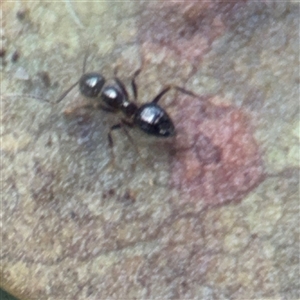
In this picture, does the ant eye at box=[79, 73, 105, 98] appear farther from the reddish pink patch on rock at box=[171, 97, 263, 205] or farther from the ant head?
the reddish pink patch on rock at box=[171, 97, 263, 205]

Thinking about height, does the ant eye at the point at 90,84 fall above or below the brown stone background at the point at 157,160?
above

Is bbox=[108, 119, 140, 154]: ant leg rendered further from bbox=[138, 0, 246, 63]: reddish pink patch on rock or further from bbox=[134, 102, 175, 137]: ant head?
bbox=[138, 0, 246, 63]: reddish pink patch on rock

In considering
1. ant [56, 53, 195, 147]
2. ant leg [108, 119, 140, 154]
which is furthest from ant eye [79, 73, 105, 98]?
ant leg [108, 119, 140, 154]

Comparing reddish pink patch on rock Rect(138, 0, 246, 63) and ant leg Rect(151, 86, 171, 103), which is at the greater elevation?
reddish pink patch on rock Rect(138, 0, 246, 63)

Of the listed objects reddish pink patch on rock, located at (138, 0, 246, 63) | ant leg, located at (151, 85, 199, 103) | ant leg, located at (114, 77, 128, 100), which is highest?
reddish pink patch on rock, located at (138, 0, 246, 63)

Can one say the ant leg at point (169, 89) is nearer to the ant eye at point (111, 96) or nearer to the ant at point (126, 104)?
the ant at point (126, 104)

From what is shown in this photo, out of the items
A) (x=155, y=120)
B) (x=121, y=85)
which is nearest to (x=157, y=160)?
(x=155, y=120)

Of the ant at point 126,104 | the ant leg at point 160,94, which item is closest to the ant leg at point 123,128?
the ant at point 126,104

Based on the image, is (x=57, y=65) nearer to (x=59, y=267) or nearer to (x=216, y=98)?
(x=216, y=98)

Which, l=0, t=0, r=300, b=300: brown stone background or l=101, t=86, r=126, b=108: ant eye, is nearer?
l=0, t=0, r=300, b=300: brown stone background
